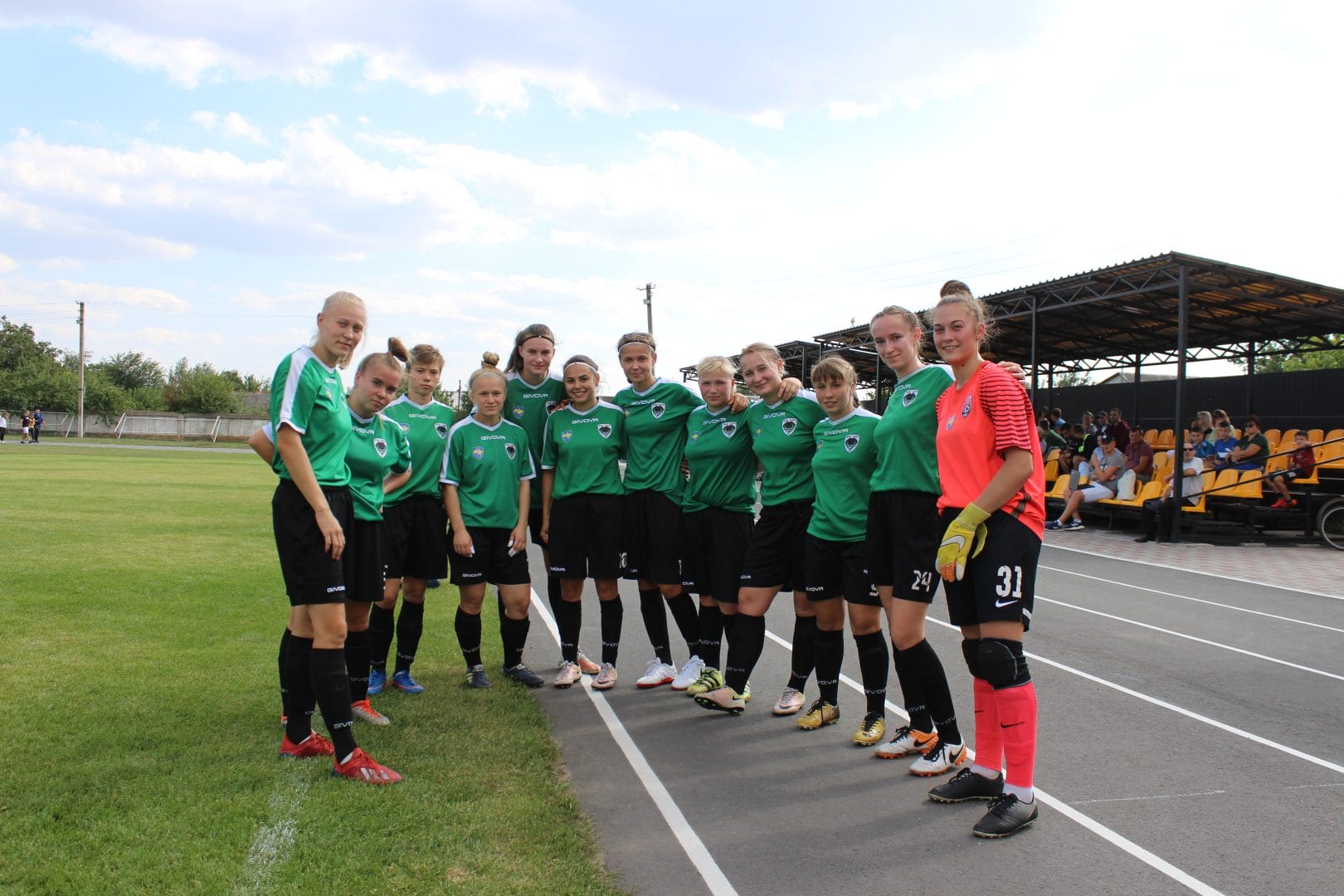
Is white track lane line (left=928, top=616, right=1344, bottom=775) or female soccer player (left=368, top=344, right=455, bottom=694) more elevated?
female soccer player (left=368, top=344, right=455, bottom=694)

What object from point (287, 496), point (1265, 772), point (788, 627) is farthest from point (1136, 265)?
point (287, 496)

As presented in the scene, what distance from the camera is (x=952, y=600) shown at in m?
3.80

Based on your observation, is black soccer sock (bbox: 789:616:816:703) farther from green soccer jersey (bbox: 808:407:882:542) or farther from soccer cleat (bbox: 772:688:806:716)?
green soccer jersey (bbox: 808:407:882:542)

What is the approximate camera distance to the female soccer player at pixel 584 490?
18.6ft

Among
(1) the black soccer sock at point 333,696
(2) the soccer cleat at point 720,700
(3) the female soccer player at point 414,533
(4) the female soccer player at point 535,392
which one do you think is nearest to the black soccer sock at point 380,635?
(3) the female soccer player at point 414,533

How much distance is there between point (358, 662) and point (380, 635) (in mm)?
500

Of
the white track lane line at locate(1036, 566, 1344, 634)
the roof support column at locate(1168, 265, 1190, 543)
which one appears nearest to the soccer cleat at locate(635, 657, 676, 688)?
the white track lane line at locate(1036, 566, 1344, 634)

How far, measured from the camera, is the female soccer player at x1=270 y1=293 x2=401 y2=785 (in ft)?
13.0

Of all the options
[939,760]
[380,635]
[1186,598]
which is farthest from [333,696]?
[1186,598]

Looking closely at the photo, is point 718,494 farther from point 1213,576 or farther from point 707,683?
point 1213,576

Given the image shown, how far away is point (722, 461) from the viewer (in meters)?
5.40

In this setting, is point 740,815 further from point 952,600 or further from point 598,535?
point 598,535

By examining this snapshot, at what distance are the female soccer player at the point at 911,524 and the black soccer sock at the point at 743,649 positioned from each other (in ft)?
3.02

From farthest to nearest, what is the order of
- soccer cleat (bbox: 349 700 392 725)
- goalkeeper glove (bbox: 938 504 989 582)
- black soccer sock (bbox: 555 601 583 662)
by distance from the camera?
black soccer sock (bbox: 555 601 583 662), soccer cleat (bbox: 349 700 392 725), goalkeeper glove (bbox: 938 504 989 582)
